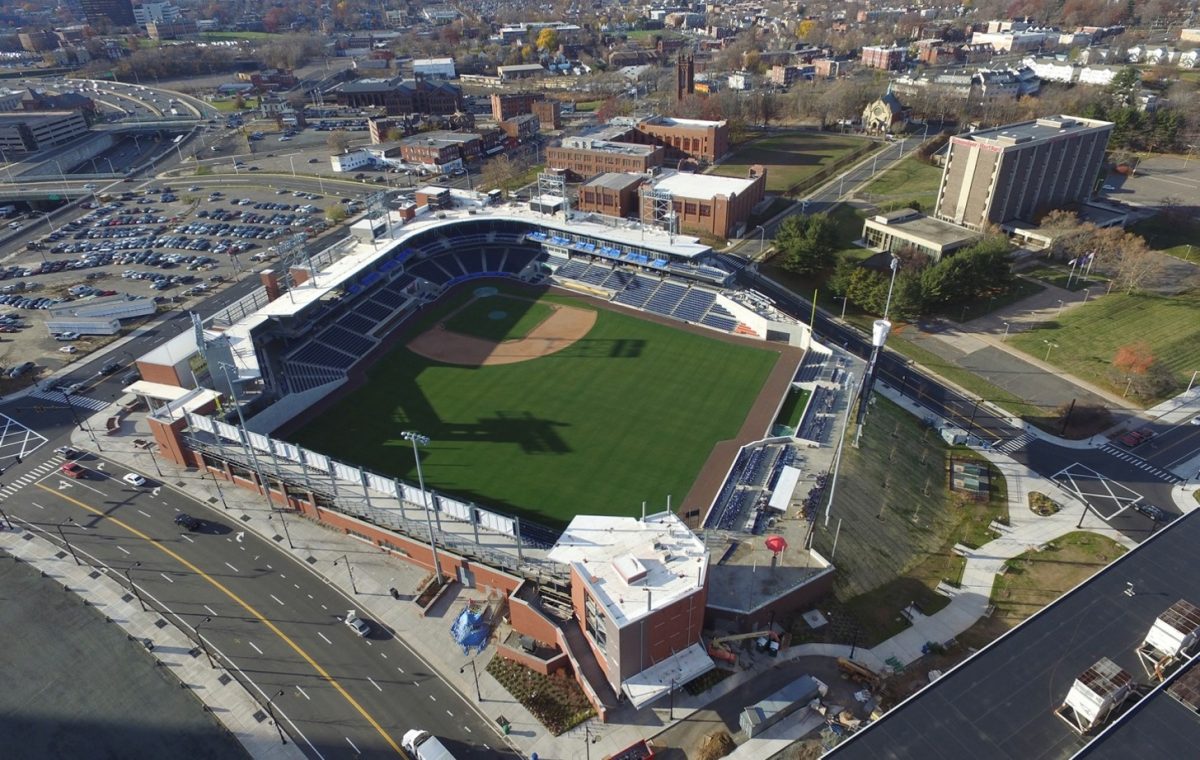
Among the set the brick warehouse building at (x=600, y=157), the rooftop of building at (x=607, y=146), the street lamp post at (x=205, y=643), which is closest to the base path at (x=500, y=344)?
the street lamp post at (x=205, y=643)

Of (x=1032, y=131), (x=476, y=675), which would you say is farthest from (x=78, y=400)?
(x=1032, y=131)

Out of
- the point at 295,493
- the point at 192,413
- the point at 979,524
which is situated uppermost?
the point at 192,413

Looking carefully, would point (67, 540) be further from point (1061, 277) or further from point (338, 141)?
point (338, 141)

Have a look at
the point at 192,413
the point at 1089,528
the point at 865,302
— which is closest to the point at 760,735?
the point at 1089,528

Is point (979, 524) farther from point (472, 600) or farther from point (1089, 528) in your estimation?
point (472, 600)

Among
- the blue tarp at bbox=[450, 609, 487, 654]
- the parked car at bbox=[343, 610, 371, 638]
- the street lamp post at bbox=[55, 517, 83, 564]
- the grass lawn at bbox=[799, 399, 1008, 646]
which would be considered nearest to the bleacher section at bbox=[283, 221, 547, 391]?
the street lamp post at bbox=[55, 517, 83, 564]

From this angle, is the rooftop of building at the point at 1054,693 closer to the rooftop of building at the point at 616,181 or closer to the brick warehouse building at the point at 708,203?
the brick warehouse building at the point at 708,203
